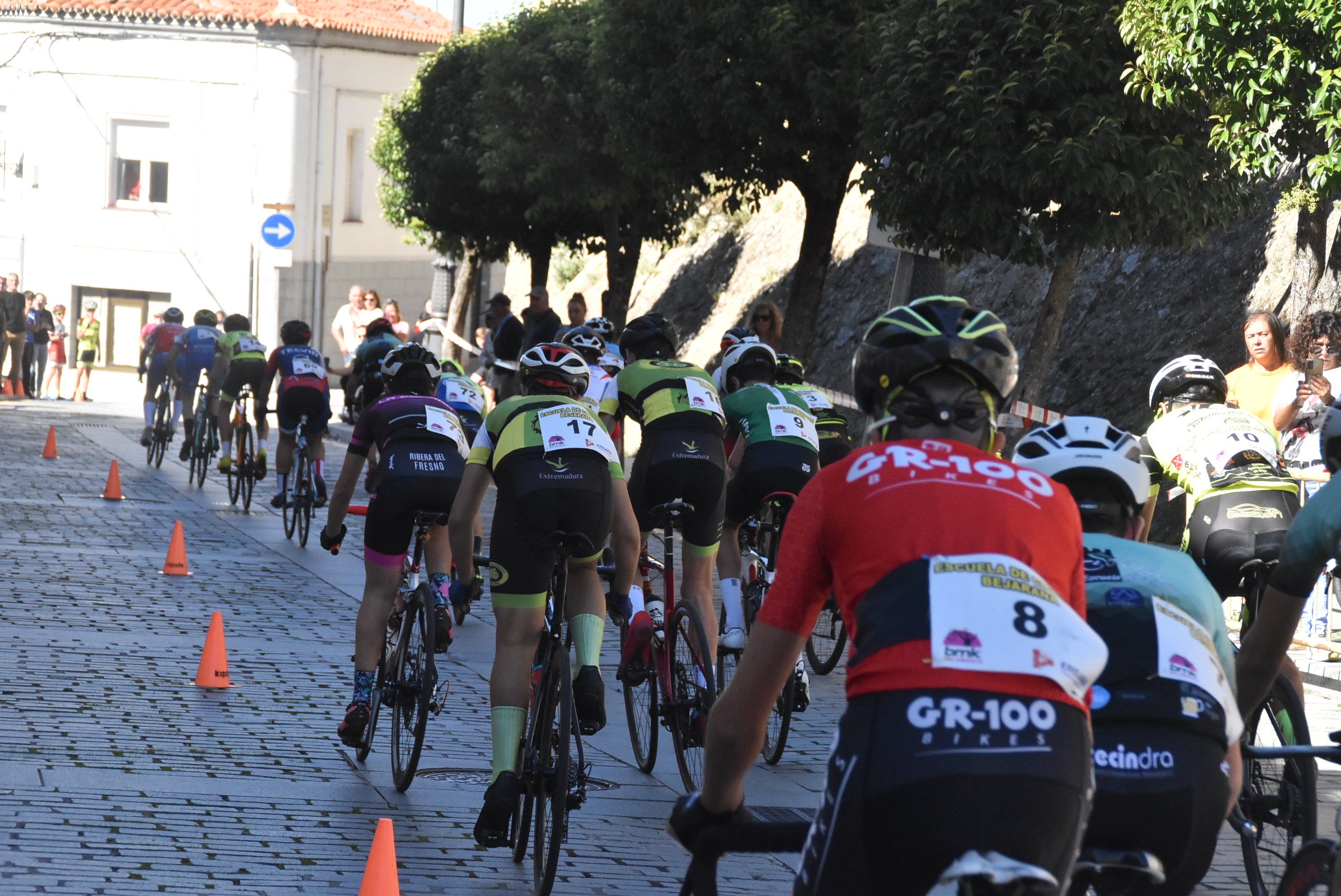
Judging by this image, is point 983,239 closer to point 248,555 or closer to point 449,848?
point 248,555

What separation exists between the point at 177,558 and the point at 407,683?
6.27 metres

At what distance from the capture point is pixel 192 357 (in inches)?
814

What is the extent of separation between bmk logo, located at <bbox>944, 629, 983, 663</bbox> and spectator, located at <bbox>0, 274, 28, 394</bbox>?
30535 mm

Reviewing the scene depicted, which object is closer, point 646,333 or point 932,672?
point 932,672

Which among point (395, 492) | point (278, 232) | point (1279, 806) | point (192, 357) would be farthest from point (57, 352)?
point (1279, 806)

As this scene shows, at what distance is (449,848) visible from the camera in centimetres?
647

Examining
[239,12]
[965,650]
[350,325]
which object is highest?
[239,12]

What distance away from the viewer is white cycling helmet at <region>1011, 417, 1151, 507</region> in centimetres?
375

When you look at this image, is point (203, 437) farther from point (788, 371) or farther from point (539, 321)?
point (788, 371)

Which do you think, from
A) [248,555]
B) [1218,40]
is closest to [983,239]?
[1218,40]

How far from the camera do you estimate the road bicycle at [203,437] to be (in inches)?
759

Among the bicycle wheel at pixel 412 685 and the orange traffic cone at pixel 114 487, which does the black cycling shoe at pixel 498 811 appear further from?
the orange traffic cone at pixel 114 487

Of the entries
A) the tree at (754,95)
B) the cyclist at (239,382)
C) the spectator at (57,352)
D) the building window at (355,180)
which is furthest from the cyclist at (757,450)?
the building window at (355,180)

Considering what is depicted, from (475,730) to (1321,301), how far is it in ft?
33.4
